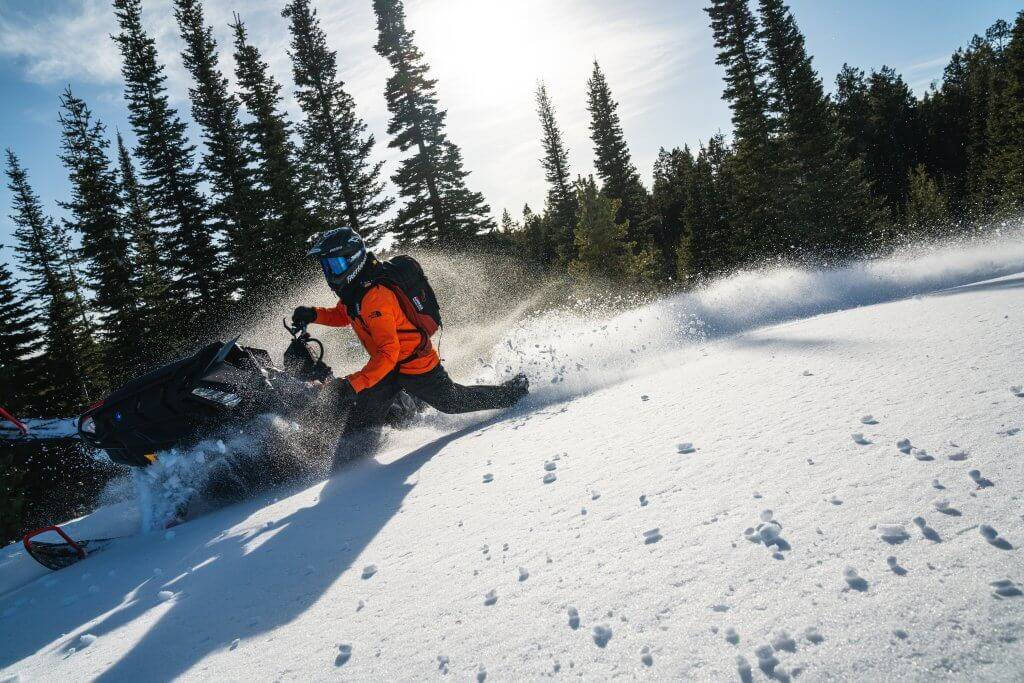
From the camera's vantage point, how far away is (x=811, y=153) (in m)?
28.9

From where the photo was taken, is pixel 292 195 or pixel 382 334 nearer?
pixel 382 334

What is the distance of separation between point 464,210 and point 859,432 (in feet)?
91.1

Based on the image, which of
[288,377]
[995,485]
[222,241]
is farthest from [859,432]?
[222,241]

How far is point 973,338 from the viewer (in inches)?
152

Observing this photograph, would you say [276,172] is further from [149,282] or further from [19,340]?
[19,340]

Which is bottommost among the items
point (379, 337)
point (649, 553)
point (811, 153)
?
point (649, 553)

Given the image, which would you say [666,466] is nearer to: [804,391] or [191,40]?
[804,391]

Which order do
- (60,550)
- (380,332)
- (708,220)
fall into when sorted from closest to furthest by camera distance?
(60,550)
(380,332)
(708,220)

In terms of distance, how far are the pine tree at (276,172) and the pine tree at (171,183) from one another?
364 centimetres

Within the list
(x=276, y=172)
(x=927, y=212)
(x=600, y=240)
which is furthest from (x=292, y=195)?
(x=927, y=212)

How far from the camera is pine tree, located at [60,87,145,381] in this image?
2486 cm

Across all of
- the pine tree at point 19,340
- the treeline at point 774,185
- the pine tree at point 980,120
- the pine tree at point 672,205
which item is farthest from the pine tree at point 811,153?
the pine tree at point 19,340

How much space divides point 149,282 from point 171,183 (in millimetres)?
5648

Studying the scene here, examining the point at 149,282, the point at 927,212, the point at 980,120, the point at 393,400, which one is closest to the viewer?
the point at 393,400
